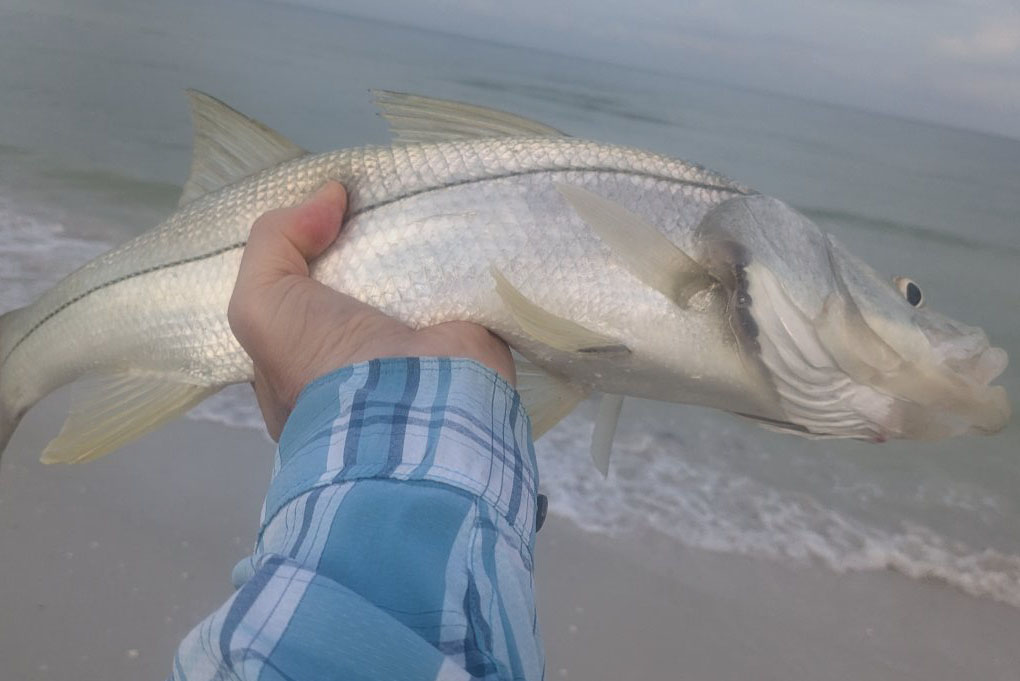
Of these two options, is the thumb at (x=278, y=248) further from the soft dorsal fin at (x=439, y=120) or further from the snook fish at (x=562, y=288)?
the soft dorsal fin at (x=439, y=120)

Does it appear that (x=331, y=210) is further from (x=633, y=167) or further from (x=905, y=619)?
(x=905, y=619)

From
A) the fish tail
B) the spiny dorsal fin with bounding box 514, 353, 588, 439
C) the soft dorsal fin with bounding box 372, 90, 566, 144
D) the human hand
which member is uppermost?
the soft dorsal fin with bounding box 372, 90, 566, 144

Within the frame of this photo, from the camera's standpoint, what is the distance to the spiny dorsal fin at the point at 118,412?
6.50 feet

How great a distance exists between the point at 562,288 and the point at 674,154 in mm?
7233

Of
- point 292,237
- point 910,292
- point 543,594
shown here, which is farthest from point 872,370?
point 543,594

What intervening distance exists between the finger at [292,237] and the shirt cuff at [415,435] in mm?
538

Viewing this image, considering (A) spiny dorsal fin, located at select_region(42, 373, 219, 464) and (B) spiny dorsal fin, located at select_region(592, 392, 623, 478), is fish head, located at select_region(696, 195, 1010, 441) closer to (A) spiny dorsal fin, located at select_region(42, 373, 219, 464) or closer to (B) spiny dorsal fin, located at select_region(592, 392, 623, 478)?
(B) spiny dorsal fin, located at select_region(592, 392, 623, 478)

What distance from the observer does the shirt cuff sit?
1.04m

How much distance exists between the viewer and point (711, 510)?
390cm

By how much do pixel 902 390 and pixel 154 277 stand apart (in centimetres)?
183

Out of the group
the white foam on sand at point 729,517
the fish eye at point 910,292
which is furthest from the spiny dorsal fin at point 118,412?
the white foam on sand at point 729,517

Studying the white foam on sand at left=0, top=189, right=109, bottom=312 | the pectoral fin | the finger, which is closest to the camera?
the pectoral fin

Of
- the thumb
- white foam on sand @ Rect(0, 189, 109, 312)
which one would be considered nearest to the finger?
the thumb

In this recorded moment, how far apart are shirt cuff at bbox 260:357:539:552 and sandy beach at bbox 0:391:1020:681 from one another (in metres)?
1.76
